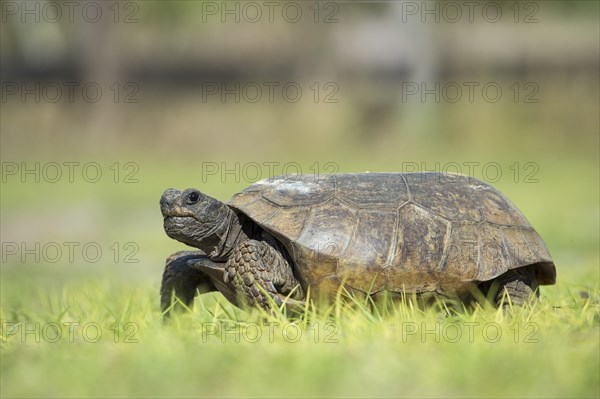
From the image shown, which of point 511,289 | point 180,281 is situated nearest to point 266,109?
point 180,281

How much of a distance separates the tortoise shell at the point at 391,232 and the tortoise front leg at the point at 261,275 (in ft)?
0.34

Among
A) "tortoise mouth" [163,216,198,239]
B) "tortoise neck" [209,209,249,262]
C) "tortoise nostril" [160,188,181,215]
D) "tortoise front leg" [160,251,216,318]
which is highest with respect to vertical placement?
"tortoise nostril" [160,188,181,215]

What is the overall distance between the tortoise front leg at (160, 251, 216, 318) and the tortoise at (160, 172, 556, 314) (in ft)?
0.63

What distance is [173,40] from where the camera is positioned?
115ft

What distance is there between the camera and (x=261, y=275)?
4961mm

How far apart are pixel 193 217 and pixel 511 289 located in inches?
74.3

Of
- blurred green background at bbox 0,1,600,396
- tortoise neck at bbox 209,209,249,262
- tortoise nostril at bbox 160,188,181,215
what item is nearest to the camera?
tortoise nostril at bbox 160,188,181,215

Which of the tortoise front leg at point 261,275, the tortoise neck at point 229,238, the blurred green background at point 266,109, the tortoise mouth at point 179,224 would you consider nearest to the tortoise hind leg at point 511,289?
the tortoise front leg at point 261,275

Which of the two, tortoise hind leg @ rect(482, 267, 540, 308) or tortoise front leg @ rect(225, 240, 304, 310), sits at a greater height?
tortoise front leg @ rect(225, 240, 304, 310)

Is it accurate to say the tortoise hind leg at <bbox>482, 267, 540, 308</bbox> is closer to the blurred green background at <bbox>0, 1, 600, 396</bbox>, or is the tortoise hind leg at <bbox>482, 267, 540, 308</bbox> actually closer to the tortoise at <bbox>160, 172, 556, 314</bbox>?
the tortoise at <bbox>160, 172, 556, 314</bbox>

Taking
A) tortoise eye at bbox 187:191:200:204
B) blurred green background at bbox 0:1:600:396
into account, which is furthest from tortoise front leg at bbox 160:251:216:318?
blurred green background at bbox 0:1:600:396

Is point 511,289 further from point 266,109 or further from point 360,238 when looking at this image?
point 266,109

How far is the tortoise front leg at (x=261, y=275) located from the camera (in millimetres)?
4957

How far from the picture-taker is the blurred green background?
15461 millimetres
